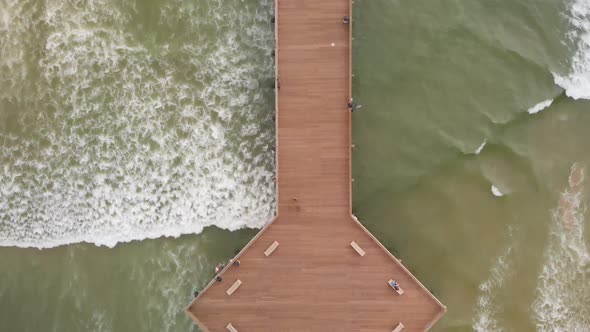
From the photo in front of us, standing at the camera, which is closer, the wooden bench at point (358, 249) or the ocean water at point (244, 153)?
the wooden bench at point (358, 249)

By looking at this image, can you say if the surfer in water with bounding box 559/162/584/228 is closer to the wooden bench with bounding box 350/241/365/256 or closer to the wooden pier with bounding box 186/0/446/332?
the wooden pier with bounding box 186/0/446/332

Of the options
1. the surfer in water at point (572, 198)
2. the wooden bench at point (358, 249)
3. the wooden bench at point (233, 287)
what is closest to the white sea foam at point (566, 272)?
the surfer in water at point (572, 198)

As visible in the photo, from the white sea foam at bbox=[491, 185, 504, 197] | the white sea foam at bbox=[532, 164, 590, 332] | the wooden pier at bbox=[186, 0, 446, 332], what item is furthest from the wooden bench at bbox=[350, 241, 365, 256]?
the white sea foam at bbox=[532, 164, 590, 332]

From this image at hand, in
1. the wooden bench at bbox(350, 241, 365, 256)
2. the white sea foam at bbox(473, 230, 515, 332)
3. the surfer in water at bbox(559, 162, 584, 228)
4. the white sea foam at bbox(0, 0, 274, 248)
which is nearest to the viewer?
the wooden bench at bbox(350, 241, 365, 256)

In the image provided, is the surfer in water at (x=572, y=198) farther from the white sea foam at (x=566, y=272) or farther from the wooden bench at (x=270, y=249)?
the wooden bench at (x=270, y=249)

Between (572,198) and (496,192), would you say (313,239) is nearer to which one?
(496,192)
